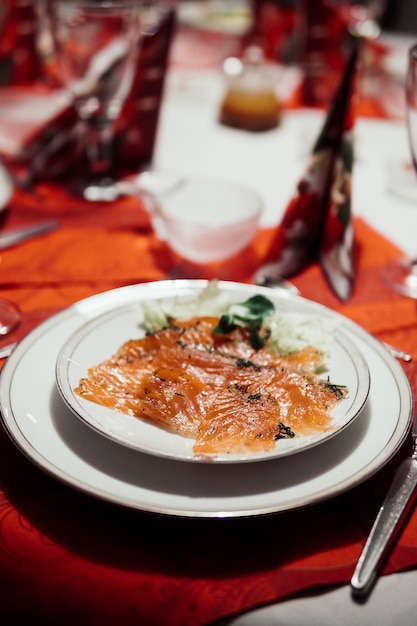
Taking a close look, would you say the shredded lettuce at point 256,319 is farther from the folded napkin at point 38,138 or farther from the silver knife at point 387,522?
the folded napkin at point 38,138

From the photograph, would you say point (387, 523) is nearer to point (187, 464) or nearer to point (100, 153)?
point (187, 464)

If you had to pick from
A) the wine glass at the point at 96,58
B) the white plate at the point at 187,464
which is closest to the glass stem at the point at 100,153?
the wine glass at the point at 96,58

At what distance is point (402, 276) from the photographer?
2.95ft

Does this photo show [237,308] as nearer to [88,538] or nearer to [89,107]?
[88,538]

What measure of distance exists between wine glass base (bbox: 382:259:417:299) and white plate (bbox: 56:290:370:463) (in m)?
0.22

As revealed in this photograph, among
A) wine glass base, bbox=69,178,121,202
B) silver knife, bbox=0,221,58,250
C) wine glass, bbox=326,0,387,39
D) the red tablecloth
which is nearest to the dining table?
A: the red tablecloth

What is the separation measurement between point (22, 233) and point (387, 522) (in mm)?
654

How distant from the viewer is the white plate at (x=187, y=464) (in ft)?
1.52

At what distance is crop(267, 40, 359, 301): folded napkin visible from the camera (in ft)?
2.81

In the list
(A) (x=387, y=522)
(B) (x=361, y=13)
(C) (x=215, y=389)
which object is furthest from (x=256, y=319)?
(B) (x=361, y=13)

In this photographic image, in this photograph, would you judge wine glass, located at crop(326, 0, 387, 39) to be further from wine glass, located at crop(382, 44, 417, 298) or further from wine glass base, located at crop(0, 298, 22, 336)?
wine glass base, located at crop(0, 298, 22, 336)

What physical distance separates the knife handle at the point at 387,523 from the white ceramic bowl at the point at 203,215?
1.37 ft

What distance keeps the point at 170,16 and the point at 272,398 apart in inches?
33.8

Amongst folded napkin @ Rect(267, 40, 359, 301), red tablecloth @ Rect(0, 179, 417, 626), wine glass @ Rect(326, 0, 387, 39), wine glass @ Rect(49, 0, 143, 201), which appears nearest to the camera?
red tablecloth @ Rect(0, 179, 417, 626)
